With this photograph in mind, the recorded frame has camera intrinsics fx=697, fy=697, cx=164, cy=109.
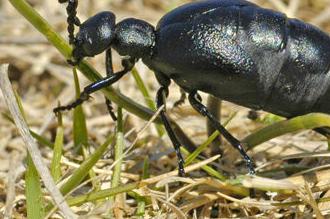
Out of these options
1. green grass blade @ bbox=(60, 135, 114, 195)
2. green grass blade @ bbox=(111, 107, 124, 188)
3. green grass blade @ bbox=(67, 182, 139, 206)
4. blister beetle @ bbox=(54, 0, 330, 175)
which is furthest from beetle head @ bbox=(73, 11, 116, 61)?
green grass blade @ bbox=(67, 182, 139, 206)

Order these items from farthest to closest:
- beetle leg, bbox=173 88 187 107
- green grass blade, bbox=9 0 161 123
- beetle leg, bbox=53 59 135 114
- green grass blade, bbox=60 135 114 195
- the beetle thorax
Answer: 1. beetle leg, bbox=173 88 187 107
2. the beetle thorax
3. beetle leg, bbox=53 59 135 114
4. green grass blade, bbox=9 0 161 123
5. green grass blade, bbox=60 135 114 195

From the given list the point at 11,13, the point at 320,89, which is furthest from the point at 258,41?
the point at 11,13

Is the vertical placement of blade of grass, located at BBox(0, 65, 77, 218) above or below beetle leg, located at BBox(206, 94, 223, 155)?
below

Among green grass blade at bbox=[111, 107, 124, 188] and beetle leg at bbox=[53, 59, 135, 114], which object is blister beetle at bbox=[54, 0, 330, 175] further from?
green grass blade at bbox=[111, 107, 124, 188]

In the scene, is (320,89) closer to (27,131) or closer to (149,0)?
(27,131)

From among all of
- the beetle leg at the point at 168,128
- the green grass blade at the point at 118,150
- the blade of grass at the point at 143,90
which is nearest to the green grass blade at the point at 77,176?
the green grass blade at the point at 118,150

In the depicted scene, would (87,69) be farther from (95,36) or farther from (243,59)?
(243,59)

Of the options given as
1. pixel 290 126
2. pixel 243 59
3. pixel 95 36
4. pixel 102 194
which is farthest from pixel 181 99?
pixel 102 194

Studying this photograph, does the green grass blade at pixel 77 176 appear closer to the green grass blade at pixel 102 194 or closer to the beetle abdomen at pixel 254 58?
the green grass blade at pixel 102 194
